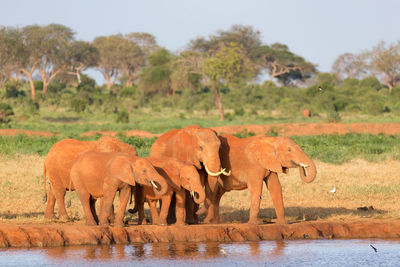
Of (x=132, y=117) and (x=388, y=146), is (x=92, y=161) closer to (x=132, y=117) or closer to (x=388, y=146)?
(x=388, y=146)

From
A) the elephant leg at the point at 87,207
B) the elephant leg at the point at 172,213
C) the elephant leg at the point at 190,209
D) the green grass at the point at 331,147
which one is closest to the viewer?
the elephant leg at the point at 87,207

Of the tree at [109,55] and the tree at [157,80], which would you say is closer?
the tree at [157,80]

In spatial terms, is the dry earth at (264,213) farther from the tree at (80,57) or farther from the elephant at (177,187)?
the tree at (80,57)

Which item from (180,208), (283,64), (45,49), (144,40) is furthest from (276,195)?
(144,40)

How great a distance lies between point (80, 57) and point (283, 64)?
17.7 metres

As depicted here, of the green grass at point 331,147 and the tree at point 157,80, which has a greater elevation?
the tree at point 157,80

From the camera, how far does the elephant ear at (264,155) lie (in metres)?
11.8

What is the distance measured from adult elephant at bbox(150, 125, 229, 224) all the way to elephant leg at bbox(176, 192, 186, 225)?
1.77ft

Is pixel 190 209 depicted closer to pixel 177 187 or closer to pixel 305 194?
pixel 177 187

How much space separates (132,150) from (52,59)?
48995mm

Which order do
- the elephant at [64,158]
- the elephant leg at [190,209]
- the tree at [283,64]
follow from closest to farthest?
the elephant leg at [190,209] < the elephant at [64,158] < the tree at [283,64]

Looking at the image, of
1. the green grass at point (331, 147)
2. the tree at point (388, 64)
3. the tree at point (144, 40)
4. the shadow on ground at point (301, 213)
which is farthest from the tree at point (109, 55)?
the shadow on ground at point (301, 213)

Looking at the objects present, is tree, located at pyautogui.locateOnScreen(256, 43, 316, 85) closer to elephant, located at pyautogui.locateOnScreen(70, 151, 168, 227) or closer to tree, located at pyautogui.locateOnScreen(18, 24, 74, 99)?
tree, located at pyautogui.locateOnScreen(18, 24, 74, 99)

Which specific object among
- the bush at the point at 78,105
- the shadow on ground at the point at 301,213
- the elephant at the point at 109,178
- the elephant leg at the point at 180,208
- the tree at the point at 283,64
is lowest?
the shadow on ground at the point at 301,213
